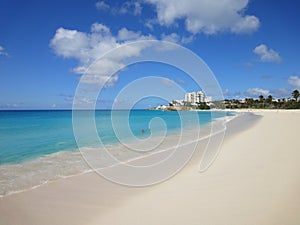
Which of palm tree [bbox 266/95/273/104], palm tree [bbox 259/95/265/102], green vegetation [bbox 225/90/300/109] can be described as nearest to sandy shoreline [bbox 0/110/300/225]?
green vegetation [bbox 225/90/300/109]

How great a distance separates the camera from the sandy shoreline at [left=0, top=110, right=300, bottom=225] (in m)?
3.76

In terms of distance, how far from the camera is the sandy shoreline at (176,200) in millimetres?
3763

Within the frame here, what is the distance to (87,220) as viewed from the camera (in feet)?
12.6

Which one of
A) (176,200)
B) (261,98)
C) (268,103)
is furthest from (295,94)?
(176,200)

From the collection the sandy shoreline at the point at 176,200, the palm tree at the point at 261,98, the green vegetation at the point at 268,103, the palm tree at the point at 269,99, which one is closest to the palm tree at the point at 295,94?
the green vegetation at the point at 268,103

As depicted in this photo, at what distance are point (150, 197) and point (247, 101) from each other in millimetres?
125536

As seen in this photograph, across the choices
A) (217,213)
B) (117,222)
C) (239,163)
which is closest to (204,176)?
(239,163)

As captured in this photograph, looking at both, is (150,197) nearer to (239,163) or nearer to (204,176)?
(204,176)

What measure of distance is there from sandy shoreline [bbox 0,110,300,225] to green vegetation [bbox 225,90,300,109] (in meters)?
99.0

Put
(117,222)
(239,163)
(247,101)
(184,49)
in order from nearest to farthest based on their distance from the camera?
(117,222) < (239,163) < (184,49) < (247,101)

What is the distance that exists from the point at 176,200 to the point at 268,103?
377 feet

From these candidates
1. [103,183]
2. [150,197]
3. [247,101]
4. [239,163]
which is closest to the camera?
[150,197]

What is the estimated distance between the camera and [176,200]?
175 inches

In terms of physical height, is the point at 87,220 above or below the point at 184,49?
below
